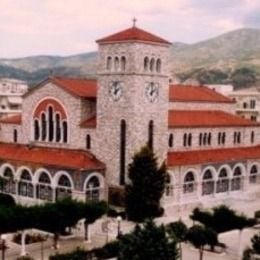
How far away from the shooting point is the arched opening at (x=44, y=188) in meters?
51.8

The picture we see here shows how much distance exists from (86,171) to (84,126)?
465 centimetres

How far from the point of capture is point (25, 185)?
53781 mm

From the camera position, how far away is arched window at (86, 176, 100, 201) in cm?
5016

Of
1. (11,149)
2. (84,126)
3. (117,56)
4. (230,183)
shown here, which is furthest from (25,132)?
(230,183)

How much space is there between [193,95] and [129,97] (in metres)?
16.3

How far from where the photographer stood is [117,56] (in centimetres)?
4994

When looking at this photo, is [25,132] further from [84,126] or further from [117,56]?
[117,56]

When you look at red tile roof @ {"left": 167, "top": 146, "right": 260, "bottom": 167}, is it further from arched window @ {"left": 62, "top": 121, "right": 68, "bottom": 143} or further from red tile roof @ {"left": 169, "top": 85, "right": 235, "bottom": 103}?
arched window @ {"left": 62, "top": 121, "right": 68, "bottom": 143}

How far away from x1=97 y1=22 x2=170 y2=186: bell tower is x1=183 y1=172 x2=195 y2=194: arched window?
142 inches

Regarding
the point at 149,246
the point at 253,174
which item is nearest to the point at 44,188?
the point at 253,174

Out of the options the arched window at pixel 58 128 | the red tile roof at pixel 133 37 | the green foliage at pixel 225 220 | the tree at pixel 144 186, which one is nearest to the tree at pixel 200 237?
the green foliage at pixel 225 220

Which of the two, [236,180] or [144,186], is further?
[236,180]

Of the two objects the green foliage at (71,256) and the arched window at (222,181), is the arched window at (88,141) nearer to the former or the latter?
the arched window at (222,181)

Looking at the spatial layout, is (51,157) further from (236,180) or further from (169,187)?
(236,180)
